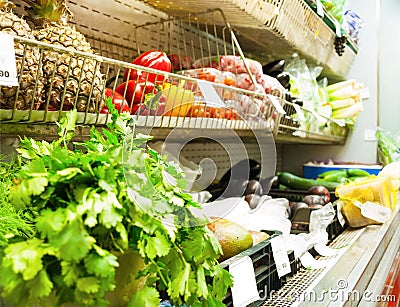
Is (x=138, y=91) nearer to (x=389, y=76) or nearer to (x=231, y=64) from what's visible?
(x=231, y=64)

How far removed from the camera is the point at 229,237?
1.09m

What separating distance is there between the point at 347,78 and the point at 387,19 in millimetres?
699

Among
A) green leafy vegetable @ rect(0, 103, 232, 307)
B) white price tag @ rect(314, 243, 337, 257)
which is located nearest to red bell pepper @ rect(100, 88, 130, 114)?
green leafy vegetable @ rect(0, 103, 232, 307)

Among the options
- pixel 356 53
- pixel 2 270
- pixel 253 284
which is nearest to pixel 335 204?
pixel 253 284

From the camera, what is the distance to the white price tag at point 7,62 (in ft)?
2.29

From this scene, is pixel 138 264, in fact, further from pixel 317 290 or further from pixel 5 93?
pixel 317 290

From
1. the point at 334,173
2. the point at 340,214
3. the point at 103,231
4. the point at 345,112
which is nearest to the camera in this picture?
the point at 103,231

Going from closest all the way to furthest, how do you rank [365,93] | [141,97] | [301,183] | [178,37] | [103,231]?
[103,231] < [141,97] < [178,37] < [301,183] < [365,93]

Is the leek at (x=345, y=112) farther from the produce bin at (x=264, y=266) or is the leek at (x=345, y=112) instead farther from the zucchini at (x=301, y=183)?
the produce bin at (x=264, y=266)

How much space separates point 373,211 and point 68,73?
4.98ft

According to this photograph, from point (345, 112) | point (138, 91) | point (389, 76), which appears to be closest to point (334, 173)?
point (345, 112)

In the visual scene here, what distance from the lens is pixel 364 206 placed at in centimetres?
198

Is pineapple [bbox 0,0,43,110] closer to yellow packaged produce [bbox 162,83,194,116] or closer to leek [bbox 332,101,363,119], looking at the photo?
yellow packaged produce [bbox 162,83,194,116]

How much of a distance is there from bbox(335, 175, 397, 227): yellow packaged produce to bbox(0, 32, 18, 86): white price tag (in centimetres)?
160
